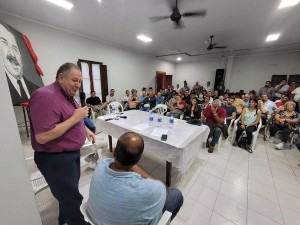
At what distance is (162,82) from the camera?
8.59 m

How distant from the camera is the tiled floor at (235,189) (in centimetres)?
141

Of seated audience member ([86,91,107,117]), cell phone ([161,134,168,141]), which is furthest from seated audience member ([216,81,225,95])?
cell phone ([161,134,168,141])

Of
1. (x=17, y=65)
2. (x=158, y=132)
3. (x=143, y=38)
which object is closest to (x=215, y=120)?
(x=158, y=132)

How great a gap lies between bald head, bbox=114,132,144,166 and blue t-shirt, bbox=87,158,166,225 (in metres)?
0.08

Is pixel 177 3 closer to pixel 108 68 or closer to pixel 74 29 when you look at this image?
pixel 74 29

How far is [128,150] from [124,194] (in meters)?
0.21

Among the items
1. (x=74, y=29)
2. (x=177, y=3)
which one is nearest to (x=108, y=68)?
(x=74, y=29)

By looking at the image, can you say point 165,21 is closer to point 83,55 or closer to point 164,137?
point 83,55

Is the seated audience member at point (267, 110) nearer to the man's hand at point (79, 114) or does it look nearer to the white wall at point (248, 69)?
the white wall at point (248, 69)

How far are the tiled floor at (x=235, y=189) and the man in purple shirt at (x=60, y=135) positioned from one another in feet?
2.48

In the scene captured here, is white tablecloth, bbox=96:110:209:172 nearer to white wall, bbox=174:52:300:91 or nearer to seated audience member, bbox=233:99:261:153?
seated audience member, bbox=233:99:261:153

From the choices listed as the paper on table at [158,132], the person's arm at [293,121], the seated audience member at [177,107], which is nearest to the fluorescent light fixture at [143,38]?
the seated audience member at [177,107]

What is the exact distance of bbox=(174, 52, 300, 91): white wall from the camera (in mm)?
5987

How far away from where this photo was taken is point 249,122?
299 centimetres
